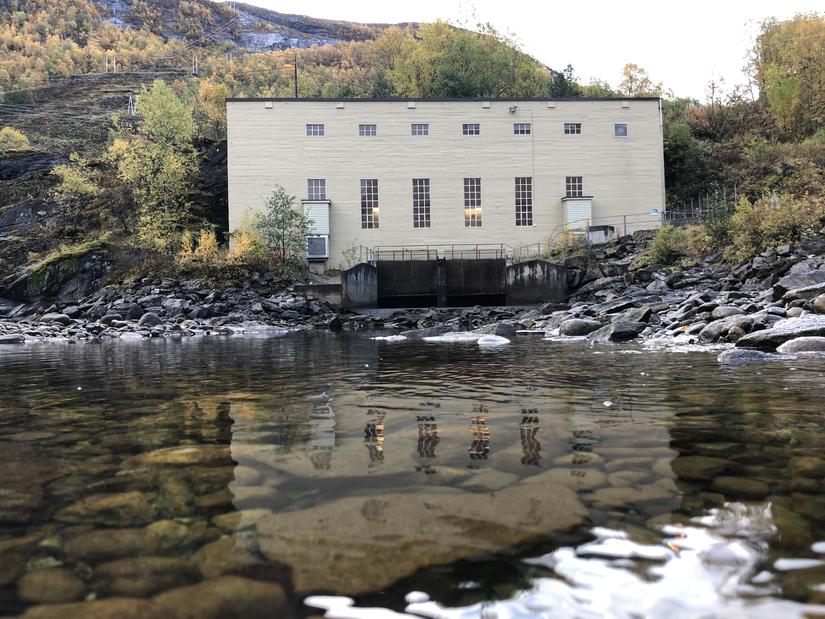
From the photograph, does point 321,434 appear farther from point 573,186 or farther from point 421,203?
point 573,186

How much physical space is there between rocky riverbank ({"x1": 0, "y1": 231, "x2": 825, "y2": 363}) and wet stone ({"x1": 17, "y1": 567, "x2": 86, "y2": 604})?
24.6 ft

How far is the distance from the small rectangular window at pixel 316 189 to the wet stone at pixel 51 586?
103 ft

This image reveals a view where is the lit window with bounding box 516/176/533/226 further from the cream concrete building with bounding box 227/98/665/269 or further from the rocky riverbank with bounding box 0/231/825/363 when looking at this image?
the rocky riverbank with bounding box 0/231/825/363

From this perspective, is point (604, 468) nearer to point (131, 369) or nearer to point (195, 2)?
point (131, 369)

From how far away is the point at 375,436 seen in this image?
371cm

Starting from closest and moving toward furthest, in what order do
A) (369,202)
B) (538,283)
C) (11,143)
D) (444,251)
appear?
(538,283), (444,251), (369,202), (11,143)

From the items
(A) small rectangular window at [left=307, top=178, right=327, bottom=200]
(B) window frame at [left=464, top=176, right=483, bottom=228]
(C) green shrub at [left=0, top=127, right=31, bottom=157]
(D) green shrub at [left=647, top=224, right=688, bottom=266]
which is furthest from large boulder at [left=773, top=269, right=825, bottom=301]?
(C) green shrub at [left=0, top=127, right=31, bottom=157]

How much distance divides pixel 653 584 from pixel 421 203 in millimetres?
31467

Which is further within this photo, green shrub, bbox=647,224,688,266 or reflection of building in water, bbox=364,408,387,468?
green shrub, bbox=647,224,688,266

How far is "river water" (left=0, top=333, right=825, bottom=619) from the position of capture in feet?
5.52

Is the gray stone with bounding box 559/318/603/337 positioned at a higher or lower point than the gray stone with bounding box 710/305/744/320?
lower

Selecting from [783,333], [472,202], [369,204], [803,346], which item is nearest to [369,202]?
[369,204]

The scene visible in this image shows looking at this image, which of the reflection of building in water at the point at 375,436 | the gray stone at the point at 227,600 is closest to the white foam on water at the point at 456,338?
the reflection of building in water at the point at 375,436

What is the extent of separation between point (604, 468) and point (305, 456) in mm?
1598
